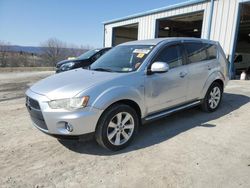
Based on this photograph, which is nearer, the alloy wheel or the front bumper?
the front bumper

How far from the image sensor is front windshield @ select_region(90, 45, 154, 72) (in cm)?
407

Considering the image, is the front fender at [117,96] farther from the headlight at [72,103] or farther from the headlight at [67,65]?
the headlight at [67,65]

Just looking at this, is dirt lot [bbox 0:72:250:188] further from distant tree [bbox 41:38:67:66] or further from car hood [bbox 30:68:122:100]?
distant tree [bbox 41:38:67:66]

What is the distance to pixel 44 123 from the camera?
341 centimetres

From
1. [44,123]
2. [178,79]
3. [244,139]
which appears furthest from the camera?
[178,79]

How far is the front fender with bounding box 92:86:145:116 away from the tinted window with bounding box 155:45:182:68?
842mm

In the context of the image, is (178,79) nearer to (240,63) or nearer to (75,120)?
(75,120)

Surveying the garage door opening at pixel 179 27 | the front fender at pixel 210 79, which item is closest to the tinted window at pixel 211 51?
the front fender at pixel 210 79

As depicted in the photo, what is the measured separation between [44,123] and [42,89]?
0.54 metres

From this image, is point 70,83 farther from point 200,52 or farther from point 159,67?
point 200,52

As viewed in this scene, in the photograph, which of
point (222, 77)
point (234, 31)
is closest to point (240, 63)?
point (234, 31)

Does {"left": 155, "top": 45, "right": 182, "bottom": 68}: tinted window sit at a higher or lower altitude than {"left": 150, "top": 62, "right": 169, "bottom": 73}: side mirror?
higher

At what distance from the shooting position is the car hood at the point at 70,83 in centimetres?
331

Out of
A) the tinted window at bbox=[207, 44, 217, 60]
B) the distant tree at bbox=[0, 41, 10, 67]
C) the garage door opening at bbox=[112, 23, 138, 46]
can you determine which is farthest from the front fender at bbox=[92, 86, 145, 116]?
the distant tree at bbox=[0, 41, 10, 67]
